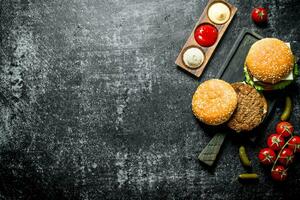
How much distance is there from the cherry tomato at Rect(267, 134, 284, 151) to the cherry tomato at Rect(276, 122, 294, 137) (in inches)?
1.9

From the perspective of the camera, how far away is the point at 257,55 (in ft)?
13.4

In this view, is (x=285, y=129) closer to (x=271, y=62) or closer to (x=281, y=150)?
(x=281, y=150)

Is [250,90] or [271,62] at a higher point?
[271,62]

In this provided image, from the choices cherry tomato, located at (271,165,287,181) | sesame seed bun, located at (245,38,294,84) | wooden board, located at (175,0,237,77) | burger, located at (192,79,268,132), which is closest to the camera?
sesame seed bun, located at (245,38,294,84)

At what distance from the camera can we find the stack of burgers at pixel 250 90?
13.3 feet

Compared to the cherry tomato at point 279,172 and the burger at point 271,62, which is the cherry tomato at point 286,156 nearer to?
the cherry tomato at point 279,172

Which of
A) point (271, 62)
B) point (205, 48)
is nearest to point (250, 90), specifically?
point (271, 62)

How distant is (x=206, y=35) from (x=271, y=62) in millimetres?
779

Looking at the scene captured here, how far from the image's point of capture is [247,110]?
4191 millimetres

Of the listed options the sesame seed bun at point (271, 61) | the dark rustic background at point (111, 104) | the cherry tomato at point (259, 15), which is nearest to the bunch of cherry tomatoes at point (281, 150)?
the dark rustic background at point (111, 104)

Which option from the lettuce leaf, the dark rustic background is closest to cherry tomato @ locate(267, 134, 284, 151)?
the dark rustic background

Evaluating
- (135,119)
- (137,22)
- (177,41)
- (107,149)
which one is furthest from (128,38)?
(107,149)

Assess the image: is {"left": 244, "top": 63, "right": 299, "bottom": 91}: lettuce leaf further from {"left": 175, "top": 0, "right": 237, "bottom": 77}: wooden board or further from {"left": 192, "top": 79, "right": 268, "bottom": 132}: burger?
{"left": 175, "top": 0, "right": 237, "bottom": 77}: wooden board

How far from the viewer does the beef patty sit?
4184 mm
